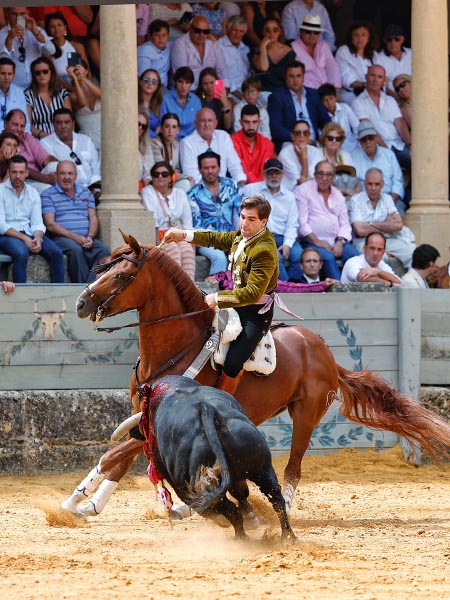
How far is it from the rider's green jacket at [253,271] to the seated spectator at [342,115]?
235 inches

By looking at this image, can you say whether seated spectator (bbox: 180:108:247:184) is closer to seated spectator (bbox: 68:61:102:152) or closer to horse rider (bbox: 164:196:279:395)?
seated spectator (bbox: 68:61:102:152)

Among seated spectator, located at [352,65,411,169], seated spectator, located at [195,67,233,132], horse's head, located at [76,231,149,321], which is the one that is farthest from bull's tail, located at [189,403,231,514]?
seated spectator, located at [352,65,411,169]

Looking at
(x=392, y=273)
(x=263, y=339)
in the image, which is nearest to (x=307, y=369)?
(x=263, y=339)

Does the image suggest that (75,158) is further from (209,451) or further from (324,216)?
(209,451)

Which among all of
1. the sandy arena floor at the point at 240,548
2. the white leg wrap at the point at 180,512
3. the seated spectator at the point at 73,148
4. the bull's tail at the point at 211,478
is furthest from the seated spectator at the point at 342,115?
the bull's tail at the point at 211,478

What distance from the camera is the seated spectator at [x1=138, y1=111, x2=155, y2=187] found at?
39.8 ft

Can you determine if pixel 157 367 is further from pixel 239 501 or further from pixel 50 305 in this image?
pixel 50 305

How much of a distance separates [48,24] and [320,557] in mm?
7588

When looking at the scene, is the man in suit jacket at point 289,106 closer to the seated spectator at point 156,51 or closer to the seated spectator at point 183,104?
the seated spectator at point 183,104

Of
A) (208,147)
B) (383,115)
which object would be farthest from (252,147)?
(383,115)

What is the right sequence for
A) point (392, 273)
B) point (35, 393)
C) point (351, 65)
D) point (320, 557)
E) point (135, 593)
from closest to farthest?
1. point (135, 593)
2. point (320, 557)
3. point (35, 393)
4. point (392, 273)
5. point (351, 65)

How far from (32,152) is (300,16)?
3844 millimetres

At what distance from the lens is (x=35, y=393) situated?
30.9 ft

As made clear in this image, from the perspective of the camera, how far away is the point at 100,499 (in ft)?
23.5
